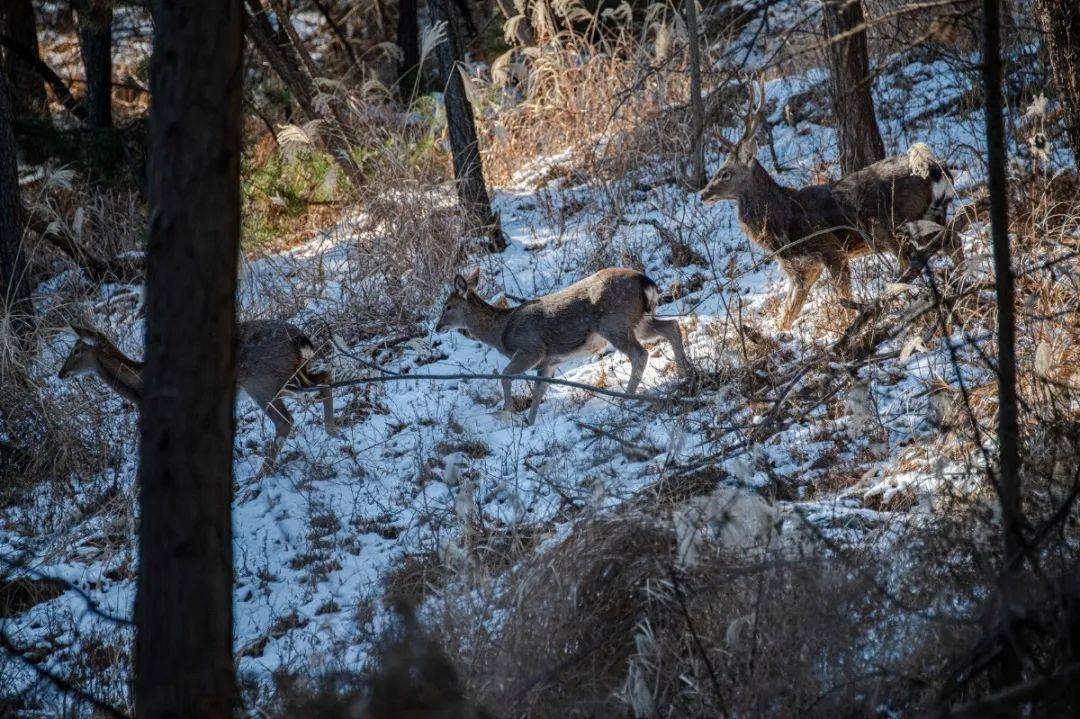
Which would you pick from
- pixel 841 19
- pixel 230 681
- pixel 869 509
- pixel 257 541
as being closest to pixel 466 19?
pixel 841 19

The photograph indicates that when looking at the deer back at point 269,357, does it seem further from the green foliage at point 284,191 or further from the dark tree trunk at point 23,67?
the dark tree trunk at point 23,67

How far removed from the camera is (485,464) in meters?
7.41

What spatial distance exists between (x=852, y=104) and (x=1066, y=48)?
3398 mm

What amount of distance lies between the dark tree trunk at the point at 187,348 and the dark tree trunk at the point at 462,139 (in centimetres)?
710

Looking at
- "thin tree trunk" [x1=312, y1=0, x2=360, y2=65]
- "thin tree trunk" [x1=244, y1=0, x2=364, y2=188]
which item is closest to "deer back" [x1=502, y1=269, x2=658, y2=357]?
"thin tree trunk" [x1=244, y1=0, x2=364, y2=188]

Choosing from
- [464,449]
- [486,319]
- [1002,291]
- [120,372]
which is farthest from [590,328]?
[1002,291]

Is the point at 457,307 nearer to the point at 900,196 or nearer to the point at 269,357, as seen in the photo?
the point at 269,357

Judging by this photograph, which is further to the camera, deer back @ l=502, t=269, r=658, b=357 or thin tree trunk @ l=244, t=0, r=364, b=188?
thin tree trunk @ l=244, t=0, r=364, b=188

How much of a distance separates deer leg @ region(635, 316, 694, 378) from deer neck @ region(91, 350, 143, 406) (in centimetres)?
364

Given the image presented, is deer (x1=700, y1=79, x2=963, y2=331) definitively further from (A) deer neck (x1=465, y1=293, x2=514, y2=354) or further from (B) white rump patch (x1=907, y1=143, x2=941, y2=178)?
(A) deer neck (x1=465, y1=293, x2=514, y2=354)

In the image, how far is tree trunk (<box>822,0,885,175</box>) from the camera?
360 inches

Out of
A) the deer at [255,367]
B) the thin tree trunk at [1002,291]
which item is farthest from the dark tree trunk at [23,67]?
the thin tree trunk at [1002,291]

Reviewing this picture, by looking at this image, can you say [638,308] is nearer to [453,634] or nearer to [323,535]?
[323,535]

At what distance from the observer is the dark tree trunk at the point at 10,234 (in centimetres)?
934
